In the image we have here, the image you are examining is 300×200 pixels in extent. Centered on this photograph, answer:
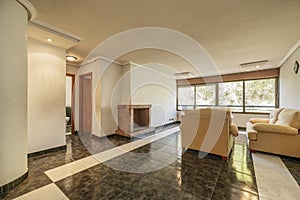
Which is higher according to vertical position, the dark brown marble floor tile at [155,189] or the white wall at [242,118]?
the white wall at [242,118]

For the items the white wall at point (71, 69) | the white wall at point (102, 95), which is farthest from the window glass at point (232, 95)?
the white wall at point (71, 69)

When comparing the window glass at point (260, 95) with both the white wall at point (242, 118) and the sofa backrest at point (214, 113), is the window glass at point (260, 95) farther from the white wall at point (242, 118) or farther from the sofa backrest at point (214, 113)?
the sofa backrest at point (214, 113)

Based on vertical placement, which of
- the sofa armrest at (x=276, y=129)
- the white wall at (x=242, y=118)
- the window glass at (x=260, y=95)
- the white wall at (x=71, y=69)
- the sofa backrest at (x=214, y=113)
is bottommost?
the white wall at (x=242, y=118)

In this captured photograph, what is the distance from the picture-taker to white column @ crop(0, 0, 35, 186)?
1691 mm

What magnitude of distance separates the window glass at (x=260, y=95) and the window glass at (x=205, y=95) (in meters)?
1.35

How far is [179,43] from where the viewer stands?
319 cm

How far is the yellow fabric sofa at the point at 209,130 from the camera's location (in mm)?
2664

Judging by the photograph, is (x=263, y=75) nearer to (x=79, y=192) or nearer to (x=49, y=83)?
(x=79, y=192)

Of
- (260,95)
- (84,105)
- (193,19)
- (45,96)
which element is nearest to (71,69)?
(84,105)

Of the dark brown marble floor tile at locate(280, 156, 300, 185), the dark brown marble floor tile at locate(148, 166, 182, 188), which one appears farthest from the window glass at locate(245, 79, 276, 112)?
the dark brown marble floor tile at locate(148, 166, 182, 188)

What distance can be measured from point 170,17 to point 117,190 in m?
2.70

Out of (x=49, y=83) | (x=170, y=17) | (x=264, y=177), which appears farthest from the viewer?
(x=49, y=83)

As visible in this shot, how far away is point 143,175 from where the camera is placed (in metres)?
2.08

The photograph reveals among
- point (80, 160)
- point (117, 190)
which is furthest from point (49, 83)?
point (117, 190)
